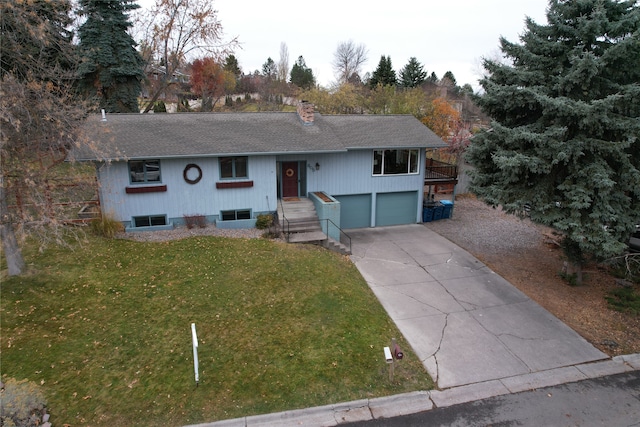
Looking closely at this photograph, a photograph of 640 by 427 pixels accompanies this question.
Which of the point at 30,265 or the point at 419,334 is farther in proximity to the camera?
the point at 30,265

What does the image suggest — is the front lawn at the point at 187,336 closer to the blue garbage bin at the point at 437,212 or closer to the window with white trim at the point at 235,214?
the window with white trim at the point at 235,214

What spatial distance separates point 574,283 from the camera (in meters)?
12.7

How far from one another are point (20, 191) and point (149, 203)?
479cm

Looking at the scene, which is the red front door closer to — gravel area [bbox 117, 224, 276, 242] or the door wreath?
gravel area [bbox 117, 224, 276, 242]

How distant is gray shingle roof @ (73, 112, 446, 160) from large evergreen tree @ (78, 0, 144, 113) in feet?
34.8

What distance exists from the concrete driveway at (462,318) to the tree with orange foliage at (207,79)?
30.6 metres

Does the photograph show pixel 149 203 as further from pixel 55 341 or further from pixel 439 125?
pixel 439 125

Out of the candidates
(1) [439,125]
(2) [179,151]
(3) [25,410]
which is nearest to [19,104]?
(2) [179,151]

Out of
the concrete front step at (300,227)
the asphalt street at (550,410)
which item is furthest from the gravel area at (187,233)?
the asphalt street at (550,410)

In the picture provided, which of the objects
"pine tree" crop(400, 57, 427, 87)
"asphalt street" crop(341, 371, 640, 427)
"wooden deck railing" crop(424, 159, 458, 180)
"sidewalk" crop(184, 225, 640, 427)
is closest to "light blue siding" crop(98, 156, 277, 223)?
"sidewalk" crop(184, 225, 640, 427)

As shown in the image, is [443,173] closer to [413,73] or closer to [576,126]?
[576,126]

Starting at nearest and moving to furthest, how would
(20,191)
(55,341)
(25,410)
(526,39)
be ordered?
1. (25,410)
2. (55,341)
3. (20,191)
4. (526,39)

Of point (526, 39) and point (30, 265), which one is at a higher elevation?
point (526, 39)

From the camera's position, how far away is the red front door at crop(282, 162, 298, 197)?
1741 centimetres
